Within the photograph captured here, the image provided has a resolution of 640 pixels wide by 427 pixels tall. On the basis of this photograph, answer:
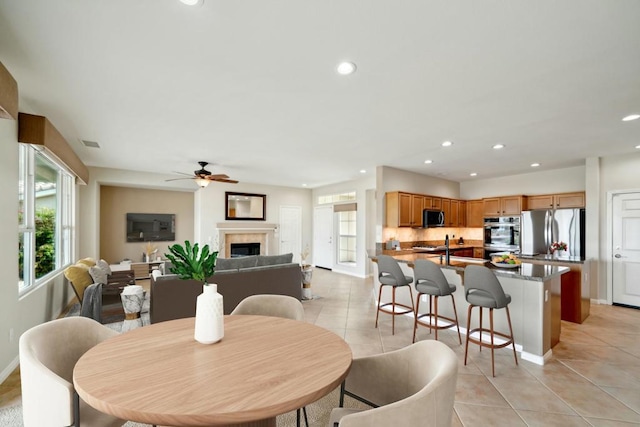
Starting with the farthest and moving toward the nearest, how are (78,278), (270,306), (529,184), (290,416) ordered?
(529,184)
(78,278)
(270,306)
(290,416)

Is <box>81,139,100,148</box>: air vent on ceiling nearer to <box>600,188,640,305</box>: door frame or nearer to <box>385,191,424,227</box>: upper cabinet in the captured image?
<box>385,191,424,227</box>: upper cabinet

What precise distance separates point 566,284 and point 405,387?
4026 millimetres

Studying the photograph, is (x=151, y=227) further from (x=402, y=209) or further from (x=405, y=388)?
(x=405, y=388)

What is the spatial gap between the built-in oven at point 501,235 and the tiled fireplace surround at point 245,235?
5.67 m

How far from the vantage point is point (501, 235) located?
6.58 m

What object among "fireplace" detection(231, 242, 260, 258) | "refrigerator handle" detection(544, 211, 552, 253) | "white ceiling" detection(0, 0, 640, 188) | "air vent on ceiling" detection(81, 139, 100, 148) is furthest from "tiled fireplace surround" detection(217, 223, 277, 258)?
"refrigerator handle" detection(544, 211, 552, 253)

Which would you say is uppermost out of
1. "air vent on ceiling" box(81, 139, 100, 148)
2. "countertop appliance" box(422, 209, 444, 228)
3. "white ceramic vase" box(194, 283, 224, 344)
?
"air vent on ceiling" box(81, 139, 100, 148)

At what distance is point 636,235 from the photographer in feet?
15.1

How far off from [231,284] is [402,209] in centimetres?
363

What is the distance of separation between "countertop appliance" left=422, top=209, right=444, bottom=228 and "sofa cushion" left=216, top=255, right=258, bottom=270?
154 inches

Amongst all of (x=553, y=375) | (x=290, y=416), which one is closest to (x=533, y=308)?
(x=553, y=375)

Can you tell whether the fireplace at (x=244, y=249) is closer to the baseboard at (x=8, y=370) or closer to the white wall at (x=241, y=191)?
the white wall at (x=241, y=191)

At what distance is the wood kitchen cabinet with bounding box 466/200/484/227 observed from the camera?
7263 millimetres

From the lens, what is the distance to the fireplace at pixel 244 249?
8033 millimetres
